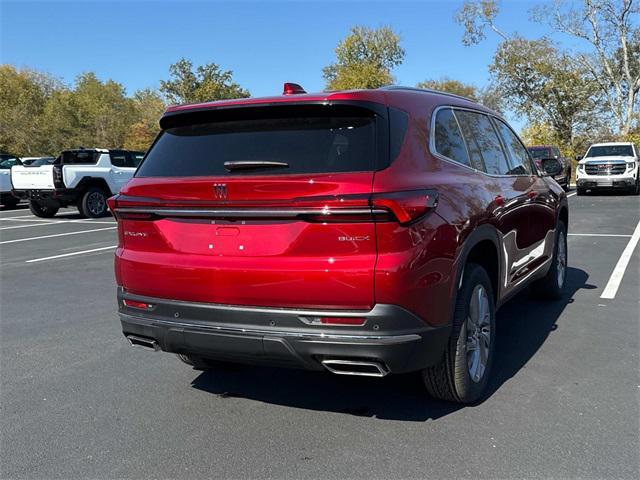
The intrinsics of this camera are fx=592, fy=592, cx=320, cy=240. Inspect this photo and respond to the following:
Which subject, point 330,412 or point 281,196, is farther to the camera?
point 330,412

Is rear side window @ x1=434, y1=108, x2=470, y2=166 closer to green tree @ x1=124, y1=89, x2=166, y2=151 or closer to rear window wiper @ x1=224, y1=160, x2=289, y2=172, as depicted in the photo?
rear window wiper @ x1=224, y1=160, x2=289, y2=172

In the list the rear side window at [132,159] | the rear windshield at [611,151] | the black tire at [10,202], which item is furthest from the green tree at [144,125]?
the rear windshield at [611,151]

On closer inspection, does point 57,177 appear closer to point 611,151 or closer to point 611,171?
point 611,171

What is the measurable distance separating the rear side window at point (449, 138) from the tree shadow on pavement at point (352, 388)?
1.47 meters

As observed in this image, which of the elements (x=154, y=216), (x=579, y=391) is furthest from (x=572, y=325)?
(x=154, y=216)

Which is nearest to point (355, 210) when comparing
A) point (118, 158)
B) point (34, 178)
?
point (34, 178)

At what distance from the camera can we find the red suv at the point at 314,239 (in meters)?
2.80

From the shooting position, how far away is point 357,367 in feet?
9.52

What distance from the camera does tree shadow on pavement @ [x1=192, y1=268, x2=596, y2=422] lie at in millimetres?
3498

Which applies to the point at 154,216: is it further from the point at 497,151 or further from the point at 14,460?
the point at 497,151

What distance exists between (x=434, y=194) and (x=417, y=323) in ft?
2.13

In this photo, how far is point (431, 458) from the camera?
2904 millimetres

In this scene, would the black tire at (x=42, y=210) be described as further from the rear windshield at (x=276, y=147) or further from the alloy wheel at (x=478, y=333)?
the alloy wheel at (x=478, y=333)

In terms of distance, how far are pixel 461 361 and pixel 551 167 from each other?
10.1 feet
